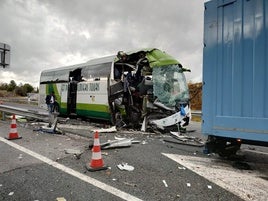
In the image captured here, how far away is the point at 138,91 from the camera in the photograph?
9.91 m

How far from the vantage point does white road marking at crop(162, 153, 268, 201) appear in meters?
3.44

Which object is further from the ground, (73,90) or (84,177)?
(73,90)

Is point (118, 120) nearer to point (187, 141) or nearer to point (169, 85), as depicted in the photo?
point (169, 85)

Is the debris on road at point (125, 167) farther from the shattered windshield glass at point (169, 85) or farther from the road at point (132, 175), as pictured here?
the shattered windshield glass at point (169, 85)

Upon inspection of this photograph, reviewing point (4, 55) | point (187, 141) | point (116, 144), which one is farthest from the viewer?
point (4, 55)

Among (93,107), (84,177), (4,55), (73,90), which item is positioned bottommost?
(84,177)

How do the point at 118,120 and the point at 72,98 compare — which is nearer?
the point at 118,120

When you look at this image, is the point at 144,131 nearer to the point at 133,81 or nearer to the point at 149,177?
the point at 133,81

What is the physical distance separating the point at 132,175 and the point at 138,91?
6.01 m

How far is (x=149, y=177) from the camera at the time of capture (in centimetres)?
401

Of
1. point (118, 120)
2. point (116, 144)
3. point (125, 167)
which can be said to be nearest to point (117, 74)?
point (118, 120)

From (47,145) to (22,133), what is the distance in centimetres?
222


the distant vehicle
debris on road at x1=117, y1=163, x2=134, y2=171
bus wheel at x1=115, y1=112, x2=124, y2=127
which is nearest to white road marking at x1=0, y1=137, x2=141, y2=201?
debris on road at x1=117, y1=163, x2=134, y2=171

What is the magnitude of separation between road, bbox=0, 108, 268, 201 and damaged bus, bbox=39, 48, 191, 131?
3269mm
